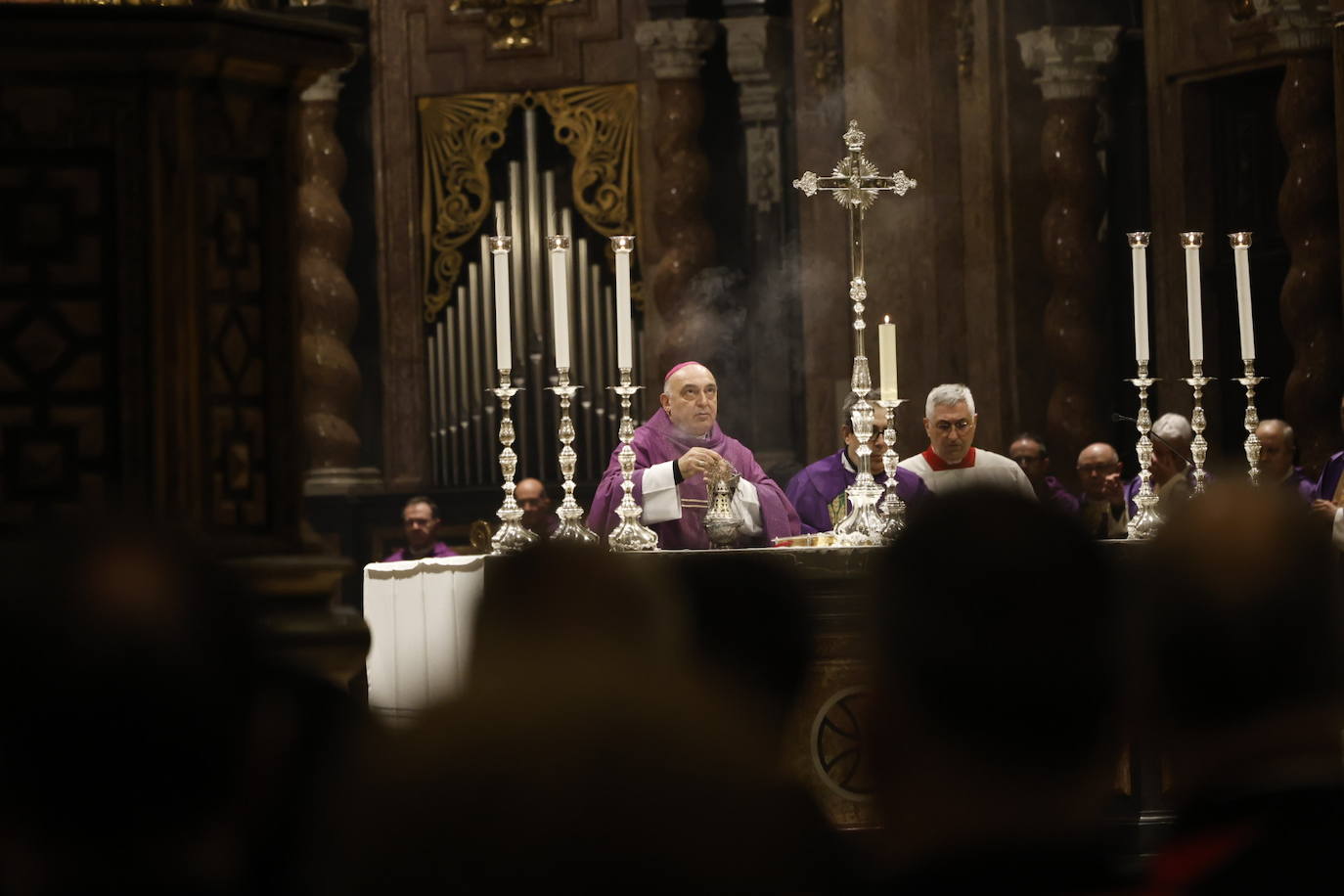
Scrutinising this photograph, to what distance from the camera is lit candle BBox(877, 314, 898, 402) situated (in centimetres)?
654

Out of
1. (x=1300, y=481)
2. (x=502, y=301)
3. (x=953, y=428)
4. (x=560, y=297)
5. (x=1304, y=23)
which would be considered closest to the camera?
(x=560, y=297)

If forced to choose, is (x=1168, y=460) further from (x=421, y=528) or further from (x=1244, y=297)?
(x=421, y=528)

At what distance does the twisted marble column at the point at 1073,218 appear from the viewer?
9844 mm

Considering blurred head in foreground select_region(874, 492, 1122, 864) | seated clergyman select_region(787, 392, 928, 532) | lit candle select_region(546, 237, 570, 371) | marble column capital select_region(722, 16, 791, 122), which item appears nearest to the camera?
blurred head in foreground select_region(874, 492, 1122, 864)

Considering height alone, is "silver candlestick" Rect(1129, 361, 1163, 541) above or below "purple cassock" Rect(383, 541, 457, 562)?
above

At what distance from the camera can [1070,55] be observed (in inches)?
387

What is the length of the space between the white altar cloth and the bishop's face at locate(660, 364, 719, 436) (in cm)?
123

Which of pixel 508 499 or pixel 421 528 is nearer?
pixel 508 499

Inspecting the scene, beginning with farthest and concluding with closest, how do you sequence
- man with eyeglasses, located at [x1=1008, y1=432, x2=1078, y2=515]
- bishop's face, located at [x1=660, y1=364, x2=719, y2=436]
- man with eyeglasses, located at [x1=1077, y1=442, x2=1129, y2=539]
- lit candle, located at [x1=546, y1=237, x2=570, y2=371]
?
man with eyeglasses, located at [x1=1008, y1=432, x2=1078, y2=515], man with eyeglasses, located at [x1=1077, y1=442, x2=1129, y2=539], bishop's face, located at [x1=660, y1=364, x2=719, y2=436], lit candle, located at [x1=546, y1=237, x2=570, y2=371]

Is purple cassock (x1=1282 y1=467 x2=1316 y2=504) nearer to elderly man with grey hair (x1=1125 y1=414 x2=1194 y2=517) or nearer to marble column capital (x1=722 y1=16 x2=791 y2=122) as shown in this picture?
elderly man with grey hair (x1=1125 y1=414 x2=1194 y2=517)

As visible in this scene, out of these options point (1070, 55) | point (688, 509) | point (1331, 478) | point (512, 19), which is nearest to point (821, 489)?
point (688, 509)

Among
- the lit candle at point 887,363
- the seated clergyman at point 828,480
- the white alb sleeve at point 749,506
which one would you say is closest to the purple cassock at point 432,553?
the seated clergyman at point 828,480

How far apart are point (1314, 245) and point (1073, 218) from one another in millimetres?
1368

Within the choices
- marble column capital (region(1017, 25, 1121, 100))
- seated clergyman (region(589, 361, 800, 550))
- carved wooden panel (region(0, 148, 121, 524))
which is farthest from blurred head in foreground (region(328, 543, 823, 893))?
marble column capital (region(1017, 25, 1121, 100))
